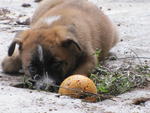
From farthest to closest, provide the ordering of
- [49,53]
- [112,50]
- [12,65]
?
[112,50] < [12,65] < [49,53]

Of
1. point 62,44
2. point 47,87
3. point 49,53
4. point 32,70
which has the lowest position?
point 47,87

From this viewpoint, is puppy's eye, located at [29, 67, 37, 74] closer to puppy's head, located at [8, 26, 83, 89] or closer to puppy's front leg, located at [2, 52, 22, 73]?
puppy's head, located at [8, 26, 83, 89]

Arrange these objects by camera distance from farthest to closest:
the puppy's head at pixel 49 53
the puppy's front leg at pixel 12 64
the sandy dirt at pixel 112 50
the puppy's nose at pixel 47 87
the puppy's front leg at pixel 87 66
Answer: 1. the puppy's front leg at pixel 12 64
2. the puppy's front leg at pixel 87 66
3. the puppy's head at pixel 49 53
4. the puppy's nose at pixel 47 87
5. the sandy dirt at pixel 112 50

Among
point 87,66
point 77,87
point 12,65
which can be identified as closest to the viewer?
point 77,87

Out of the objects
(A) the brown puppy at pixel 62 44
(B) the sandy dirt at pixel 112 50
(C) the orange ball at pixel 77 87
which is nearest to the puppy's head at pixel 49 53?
(A) the brown puppy at pixel 62 44

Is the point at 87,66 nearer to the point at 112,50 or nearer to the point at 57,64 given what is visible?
the point at 57,64

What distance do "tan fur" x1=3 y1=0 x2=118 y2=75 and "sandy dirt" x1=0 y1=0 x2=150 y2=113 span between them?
32 cm

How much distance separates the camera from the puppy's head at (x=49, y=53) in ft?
16.7

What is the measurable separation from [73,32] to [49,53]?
68 cm

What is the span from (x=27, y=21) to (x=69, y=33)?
3904 mm

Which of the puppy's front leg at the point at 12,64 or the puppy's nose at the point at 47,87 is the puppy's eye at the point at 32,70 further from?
the puppy's front leg at the point at 12,64

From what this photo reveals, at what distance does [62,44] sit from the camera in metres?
5.38

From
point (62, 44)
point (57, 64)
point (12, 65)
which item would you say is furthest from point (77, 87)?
point (12, 65)

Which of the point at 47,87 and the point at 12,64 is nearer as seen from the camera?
the point at 47,87
